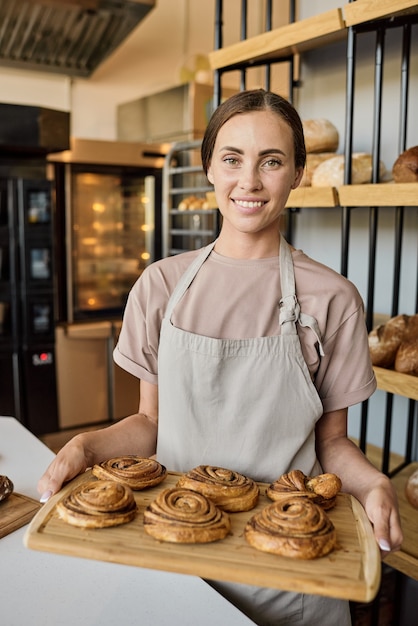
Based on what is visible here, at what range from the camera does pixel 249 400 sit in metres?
1.16

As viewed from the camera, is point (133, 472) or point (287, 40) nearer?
point (133, 472)

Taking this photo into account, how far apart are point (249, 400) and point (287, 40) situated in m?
1.22

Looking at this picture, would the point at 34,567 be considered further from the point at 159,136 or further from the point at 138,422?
the point at 159,136

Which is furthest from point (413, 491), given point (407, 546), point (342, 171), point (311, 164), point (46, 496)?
point (46, 496)

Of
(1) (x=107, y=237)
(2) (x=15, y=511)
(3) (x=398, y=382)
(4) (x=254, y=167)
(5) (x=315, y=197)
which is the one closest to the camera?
(4) (x=254, y=167)

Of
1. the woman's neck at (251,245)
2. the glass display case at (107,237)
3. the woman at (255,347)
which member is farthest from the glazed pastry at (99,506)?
the glass display case at (107,237)

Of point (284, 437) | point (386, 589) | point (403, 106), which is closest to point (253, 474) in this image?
point (284, 437)

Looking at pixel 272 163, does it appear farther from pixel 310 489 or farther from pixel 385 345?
pixel 385 345

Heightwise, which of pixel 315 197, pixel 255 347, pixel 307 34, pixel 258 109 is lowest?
pixel 255 347

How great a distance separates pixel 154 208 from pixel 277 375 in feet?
10.8

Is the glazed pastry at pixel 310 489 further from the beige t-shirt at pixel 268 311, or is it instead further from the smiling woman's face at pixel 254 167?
the smiling woman's face at pixel 254 167

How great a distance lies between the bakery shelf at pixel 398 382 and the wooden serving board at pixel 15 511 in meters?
1.01

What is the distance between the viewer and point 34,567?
1.06 meters

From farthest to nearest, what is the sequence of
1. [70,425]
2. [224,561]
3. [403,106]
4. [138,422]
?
1. [70,425]
2. [403,106]
3. [138,422]
4. [224,561]
